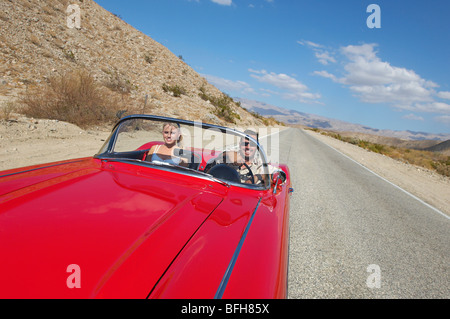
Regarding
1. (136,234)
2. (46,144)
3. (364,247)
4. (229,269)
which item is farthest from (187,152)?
(46,144)

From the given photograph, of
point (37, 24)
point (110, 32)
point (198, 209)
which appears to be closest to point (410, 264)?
point (198, 209)

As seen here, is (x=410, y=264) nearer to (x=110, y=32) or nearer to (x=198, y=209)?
(x=198, y=209)

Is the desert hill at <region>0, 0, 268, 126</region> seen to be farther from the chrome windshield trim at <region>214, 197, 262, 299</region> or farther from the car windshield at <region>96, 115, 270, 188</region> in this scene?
the chrome windshield trim at <region>214, 197, 262, 299</region>

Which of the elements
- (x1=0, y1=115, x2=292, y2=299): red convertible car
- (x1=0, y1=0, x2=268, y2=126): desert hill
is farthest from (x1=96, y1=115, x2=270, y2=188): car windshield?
(x1=0, y1=0, x2=268, y2=126): desert hill

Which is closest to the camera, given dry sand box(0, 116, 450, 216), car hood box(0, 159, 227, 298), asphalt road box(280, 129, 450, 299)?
car hood box(0, 159, 227, 298)

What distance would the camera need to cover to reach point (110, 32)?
2511cm

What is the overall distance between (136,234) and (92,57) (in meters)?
21.4

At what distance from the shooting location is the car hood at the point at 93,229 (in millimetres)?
1008

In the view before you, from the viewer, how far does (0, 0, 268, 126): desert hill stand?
12555 mm

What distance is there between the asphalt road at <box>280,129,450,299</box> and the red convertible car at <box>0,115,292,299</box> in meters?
1.07

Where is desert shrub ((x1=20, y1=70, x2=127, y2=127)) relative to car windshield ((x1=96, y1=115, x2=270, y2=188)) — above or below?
above

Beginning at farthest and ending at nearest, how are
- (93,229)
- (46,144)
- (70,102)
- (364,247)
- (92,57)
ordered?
1. (92,57)
2. (70,102)
3. (46,144)
4. (364,247)
5. (93,229)

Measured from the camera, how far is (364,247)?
3.44 meters

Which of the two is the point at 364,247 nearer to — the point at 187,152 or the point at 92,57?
the point at 187,152
